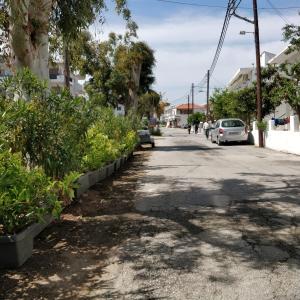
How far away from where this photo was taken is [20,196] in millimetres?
4996

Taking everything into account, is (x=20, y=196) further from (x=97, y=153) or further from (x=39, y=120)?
(x=97, y=153)

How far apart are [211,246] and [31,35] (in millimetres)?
4994

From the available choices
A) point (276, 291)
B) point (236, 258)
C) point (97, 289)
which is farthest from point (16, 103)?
point (276, 291)

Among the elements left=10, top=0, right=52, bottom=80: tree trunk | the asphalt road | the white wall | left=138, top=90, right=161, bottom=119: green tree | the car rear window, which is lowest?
the asphalt road

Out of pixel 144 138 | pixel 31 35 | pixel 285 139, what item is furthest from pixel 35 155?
pixel 144 138

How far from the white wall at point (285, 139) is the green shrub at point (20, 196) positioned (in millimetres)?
16012

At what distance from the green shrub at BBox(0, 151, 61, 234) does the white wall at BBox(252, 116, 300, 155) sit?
16.0m

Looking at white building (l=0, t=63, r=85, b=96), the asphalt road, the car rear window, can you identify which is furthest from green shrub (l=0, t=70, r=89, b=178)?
the car rear window

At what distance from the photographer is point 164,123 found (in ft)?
572

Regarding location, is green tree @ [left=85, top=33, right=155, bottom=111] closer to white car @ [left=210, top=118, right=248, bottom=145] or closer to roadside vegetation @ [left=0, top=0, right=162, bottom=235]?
white car @ [left=210, top=118, right=248, bottom=145]

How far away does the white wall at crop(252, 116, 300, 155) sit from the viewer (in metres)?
20.5

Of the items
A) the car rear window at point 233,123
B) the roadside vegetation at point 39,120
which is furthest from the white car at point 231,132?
the roadside vegetation at point 39,120

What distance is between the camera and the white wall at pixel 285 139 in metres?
20.5

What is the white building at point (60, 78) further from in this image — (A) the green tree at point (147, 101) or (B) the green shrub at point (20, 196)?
(A) the green tree at point (147, 101)
